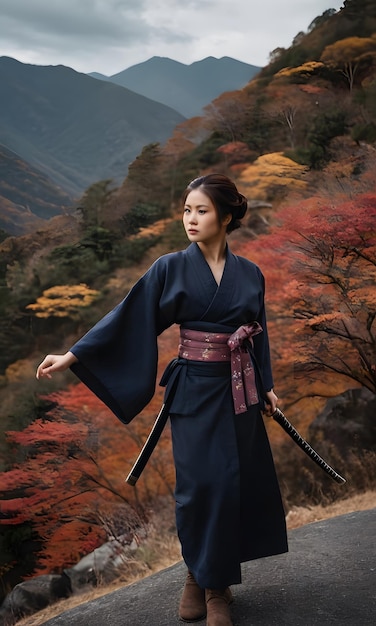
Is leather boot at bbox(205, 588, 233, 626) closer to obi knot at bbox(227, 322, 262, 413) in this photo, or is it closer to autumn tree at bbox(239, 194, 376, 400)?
obi knot at bbox(227, 322, 262, 413)

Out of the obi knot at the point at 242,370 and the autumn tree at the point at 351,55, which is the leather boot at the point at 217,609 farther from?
the autumn tree at the point at 351,55

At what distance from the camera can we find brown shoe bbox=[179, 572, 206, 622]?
2367 mm

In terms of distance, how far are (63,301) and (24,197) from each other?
6.56 meters

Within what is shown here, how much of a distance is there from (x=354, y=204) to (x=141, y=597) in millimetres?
4870

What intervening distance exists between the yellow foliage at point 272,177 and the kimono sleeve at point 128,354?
9.34 m

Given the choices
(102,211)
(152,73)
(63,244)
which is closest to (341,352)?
(63,244)

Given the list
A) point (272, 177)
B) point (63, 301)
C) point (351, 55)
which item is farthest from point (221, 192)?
point (351, 55)

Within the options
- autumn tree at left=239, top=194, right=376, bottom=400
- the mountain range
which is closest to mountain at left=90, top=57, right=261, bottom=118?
the mountain range

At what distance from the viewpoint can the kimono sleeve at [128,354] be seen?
2281 millimetres

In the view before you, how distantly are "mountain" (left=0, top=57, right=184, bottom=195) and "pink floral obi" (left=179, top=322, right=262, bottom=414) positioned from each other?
19.4 meters

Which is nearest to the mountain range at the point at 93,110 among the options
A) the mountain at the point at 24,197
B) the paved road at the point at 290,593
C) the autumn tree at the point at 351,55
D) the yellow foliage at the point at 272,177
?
the mountain at the point at 24,197

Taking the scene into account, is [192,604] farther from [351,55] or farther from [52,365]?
[351,55]

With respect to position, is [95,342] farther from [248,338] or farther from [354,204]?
[354,204]

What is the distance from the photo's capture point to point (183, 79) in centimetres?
2538
